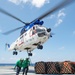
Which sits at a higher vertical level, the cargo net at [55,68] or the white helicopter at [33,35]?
the white helicopter at [33,35]

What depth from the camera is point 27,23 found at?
110ft

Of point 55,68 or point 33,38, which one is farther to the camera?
point 33,38

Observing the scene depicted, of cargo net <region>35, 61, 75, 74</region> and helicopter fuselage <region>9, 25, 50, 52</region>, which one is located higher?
Result: helicopter fuselage <region>9, 25, 50, 52</region>

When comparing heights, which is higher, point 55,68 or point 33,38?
point 33,38

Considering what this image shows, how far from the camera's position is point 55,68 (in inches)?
980

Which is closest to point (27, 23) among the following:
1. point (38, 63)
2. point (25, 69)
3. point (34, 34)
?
point (34, 34)

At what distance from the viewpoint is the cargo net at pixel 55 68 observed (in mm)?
24672

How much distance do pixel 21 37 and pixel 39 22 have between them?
4947 mm

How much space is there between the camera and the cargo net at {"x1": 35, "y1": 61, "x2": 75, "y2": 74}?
2467cm

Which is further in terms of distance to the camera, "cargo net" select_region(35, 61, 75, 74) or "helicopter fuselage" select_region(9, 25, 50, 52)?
"helicopter fuselage" select_region(9, 25, 50, 52)

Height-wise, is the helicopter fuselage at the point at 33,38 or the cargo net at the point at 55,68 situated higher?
the helicopter fuselage at the point at 33,38

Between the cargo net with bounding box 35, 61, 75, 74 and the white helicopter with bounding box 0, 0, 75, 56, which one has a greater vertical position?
the white helicopter with bounding box 0, 0, 75, 56

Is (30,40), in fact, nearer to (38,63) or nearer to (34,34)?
(34,34)

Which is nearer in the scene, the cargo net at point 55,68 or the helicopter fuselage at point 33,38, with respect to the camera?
the cargo net at point 55,68
